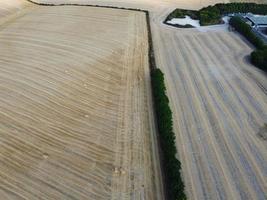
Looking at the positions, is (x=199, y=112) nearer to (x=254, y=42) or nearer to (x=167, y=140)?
(x=167, y=140)

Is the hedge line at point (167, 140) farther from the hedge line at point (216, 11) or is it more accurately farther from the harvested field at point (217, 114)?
the hedge line at point (216, 11)

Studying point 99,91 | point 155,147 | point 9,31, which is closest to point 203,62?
point 99,91

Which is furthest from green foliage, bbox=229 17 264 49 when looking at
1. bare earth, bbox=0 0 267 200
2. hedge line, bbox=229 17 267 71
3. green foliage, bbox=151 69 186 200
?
green foliage, bbox=151 69 186 200

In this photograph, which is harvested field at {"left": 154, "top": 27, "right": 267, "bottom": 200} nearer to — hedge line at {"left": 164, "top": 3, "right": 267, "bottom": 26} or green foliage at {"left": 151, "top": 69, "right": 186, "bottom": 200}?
green foliage at {"left": 151, "top": 69, "right": 186, "bottom": 200}

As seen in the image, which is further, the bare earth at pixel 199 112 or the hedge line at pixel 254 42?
the hedge line at pixel 254 42

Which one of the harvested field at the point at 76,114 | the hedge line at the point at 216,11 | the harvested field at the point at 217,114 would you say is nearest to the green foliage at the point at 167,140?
the harvested field at the point at 76,114

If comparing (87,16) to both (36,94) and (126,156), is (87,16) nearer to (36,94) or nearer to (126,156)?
(36,94)
